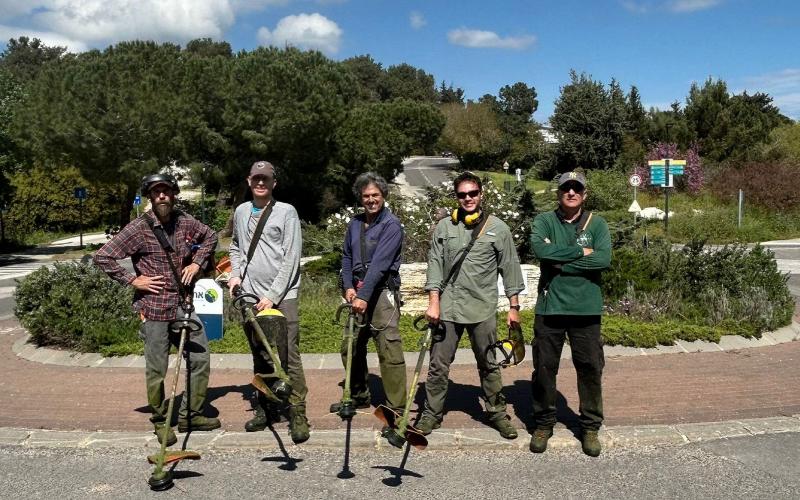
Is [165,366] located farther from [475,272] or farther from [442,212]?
[442,212]

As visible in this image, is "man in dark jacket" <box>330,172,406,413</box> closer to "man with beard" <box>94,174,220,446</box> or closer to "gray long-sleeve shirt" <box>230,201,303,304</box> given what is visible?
"gray long-sleeve shirt" <box>230,201,303,304</box>

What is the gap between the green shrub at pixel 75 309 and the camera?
24.8 ft

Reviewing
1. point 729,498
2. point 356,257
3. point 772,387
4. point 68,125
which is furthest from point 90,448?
point 68,125

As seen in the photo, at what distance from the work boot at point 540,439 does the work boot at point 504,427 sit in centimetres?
15

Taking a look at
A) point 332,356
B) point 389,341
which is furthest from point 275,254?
point 332,356

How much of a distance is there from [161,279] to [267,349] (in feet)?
3.64

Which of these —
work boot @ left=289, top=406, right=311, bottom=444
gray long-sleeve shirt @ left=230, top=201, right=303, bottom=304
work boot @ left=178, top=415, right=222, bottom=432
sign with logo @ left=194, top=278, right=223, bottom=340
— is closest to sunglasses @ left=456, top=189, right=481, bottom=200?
gray long-sleeve shirt @ left=230, top=201, right=303, bottom=304

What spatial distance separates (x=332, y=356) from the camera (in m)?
7.02

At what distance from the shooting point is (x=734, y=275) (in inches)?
337

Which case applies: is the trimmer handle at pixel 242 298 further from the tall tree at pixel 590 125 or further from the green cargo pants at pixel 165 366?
the tall tree at pixel 590 125

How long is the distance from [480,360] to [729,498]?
172cm

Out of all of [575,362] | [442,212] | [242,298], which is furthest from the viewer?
[442,212]

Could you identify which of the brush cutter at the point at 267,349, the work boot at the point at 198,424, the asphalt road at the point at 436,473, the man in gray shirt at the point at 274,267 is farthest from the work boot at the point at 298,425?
the work boot at the point at 198,424

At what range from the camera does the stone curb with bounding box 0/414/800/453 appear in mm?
4727
